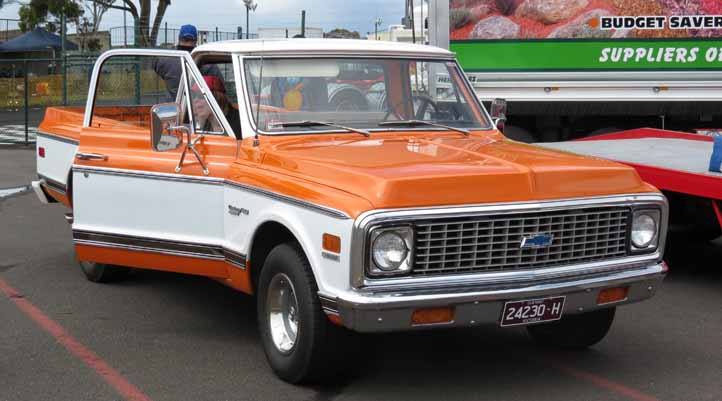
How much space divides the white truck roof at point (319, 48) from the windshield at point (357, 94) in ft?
0.17

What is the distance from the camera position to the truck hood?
4738mm

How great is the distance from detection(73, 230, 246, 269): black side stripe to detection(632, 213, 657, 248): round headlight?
210 centimetres

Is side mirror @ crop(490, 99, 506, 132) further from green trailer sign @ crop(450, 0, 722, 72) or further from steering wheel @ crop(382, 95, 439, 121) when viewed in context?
green trailer sign @ crop(450, 0, 722, 72)

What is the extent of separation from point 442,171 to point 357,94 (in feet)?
5.06

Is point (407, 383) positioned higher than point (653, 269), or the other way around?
point (653, 269)

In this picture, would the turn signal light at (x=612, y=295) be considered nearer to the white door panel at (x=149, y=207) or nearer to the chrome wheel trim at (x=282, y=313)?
the chrome wheel trim at (x=282, y=313)

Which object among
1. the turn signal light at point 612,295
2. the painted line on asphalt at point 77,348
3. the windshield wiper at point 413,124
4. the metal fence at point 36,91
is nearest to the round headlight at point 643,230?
the turn signal light at point 612,295

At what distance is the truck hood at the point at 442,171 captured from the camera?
474 centimetres

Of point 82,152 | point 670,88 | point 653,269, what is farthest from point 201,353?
point 670,88

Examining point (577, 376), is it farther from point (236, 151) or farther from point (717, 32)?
point (717, 32)

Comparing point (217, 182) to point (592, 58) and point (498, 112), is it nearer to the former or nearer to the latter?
point (498, 112)

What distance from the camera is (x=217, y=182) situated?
5875mm

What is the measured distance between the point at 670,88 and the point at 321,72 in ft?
25.9

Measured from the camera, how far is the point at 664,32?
12.8 meters
